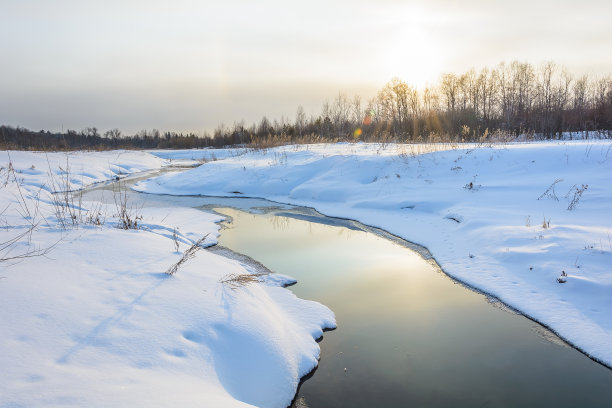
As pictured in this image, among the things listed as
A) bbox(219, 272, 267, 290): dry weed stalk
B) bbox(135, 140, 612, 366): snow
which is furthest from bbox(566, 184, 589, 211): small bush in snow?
bbox(219, 272, 267, 290): dry weed stalk

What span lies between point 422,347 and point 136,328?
2290 mm

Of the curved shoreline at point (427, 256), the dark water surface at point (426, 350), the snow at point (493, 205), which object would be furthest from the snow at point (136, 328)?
the snow at point (493, 205)

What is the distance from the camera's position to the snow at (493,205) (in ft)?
12.6

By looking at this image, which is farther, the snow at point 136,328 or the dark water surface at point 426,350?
the dark water surface at point 426,350

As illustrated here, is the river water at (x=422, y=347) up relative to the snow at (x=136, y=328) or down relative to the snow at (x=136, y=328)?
down

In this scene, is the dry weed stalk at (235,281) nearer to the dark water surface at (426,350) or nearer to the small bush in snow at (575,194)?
the dark water surface at (426,350)

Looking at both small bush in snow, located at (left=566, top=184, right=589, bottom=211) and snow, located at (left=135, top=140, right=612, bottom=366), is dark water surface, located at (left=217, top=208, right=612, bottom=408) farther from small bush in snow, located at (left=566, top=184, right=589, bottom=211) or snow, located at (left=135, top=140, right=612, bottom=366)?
small bush in snow, located at (left=566, top=184, right=589, bottom=211)

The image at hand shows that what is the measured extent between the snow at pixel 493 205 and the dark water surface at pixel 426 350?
1.12ft

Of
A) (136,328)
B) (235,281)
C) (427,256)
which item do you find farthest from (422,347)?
(427,256)

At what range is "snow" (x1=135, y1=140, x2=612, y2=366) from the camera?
384 cm

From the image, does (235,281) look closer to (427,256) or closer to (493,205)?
(427,256)

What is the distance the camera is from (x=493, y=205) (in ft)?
23.6

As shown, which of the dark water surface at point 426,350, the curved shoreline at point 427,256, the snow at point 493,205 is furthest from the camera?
the snow at point 493,205

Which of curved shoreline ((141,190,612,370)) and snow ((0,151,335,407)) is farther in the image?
curved shoreline ((141,190,612,370))
